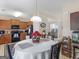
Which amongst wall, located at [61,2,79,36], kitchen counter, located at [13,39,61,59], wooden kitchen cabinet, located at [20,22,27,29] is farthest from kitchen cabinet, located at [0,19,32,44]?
kitchen counter, located at [13,39,61,59]

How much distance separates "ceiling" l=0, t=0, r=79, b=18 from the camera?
4.72m

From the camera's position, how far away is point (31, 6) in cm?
516

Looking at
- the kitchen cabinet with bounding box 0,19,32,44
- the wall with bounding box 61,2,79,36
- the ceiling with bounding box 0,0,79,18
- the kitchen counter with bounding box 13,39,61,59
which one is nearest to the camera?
the kitchen counter with bounding box 13,39,61,59

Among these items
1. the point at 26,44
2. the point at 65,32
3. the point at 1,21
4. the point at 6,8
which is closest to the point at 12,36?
the point at 1,21

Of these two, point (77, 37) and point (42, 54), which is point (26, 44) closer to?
point (42, 54)

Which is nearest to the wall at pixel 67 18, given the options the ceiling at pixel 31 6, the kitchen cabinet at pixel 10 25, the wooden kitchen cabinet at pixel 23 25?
the ceiling at pixel 31 6

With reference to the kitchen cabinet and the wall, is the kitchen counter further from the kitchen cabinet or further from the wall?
the kitchen cabinet

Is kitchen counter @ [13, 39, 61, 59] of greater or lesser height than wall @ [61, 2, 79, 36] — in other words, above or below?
below

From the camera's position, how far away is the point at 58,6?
15.5ft

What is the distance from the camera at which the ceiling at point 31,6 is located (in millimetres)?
4717

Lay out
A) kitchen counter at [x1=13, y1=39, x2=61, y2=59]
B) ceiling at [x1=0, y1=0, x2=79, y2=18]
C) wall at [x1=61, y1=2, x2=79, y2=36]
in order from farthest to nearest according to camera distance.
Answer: ceiling at [x1=0, y1=0, x2=79, y2=18]
wall at [x1=61, y1=2, x2=79, y2=36]
kitchen counter at [x1=13, y1=39, x2=61, y2=59]

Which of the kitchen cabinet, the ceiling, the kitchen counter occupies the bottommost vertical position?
the kitchen counter

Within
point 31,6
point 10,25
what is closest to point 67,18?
point 31,6

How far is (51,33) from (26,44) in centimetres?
365
